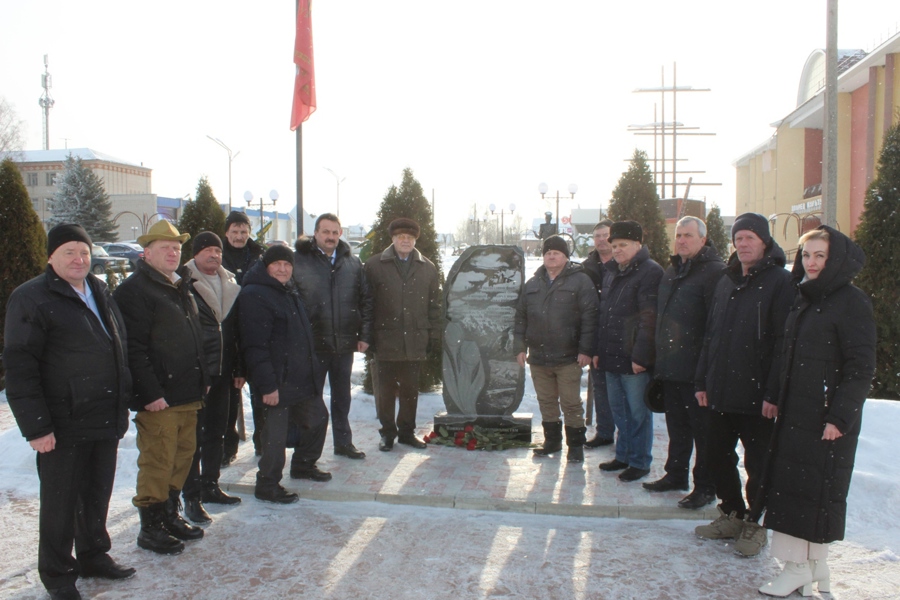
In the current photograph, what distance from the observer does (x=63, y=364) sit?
3418 millimetres

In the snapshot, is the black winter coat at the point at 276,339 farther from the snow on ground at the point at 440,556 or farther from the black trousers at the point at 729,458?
the black trousers at the point at 729,458

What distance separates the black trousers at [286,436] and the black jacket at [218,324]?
1.51 feet

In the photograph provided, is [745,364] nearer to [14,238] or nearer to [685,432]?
[685,432]

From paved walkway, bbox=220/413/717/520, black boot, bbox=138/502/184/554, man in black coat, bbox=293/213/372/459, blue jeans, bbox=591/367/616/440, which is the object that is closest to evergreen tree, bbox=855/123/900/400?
paved walkway, bbox=220/413/717/520

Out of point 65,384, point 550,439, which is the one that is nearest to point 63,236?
point 65,384

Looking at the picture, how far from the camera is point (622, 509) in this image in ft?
15.8

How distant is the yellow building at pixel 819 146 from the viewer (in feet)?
64.4

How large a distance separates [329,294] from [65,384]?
8.73 ft

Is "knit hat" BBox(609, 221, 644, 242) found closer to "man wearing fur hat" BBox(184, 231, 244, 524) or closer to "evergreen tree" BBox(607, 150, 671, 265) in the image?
"man wearing fur hat" BBox(184, 231, 244, 524)

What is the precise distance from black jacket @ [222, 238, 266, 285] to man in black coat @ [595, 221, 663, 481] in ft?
9.97

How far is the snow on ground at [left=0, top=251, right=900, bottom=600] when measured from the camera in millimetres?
3682

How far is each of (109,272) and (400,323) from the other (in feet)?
20.4

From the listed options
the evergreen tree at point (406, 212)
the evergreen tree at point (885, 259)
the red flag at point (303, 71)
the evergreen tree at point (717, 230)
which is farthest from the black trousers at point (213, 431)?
the evergreen tree at point (717, 230)

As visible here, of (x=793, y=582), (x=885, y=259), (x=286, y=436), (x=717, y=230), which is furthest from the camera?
(x=717, y=230)
